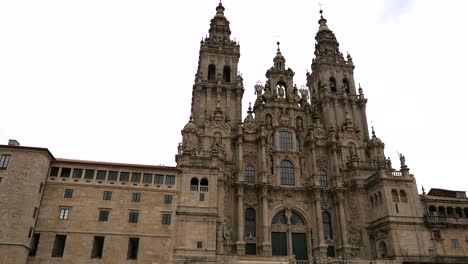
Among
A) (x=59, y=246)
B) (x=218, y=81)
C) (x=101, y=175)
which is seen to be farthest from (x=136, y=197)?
(x=218, y=81)

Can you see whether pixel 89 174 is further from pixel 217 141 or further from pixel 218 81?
pixel 218 81

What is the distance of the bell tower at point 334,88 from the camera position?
191 ft

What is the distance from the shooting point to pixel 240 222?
46000 millimetres

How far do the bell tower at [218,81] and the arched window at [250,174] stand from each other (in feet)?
21.7

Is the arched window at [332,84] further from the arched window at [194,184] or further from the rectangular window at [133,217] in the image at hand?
the rectangular window at [133,217]

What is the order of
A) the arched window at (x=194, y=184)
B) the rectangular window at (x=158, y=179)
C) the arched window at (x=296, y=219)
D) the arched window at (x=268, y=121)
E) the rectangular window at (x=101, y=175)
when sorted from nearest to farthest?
the rectangular window at (x=101, y=175) < the rectangular window at (x=158, y=179) < the arched window at (x=194, y=184) < the arched window at (x=296, y=219) < the arched window at (x=268, y=121)

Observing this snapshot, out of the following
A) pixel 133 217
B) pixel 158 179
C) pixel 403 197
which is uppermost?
pixel 158 179

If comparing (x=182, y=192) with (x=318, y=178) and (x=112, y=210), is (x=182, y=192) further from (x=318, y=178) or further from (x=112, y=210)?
(x=318, y=178)

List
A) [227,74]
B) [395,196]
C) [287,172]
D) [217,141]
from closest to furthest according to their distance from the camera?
[395,196]
[217,141]
[287,172]
[227,74]

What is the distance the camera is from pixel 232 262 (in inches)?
1516

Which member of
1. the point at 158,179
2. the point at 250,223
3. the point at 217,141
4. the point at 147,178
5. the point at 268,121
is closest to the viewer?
the point at 147,178

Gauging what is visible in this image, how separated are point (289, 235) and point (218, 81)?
24.1 meters

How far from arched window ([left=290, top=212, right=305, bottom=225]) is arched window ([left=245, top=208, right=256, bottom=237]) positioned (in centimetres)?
516

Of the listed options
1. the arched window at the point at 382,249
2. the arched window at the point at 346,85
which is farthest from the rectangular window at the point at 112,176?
the arched window at the point at 346,85
